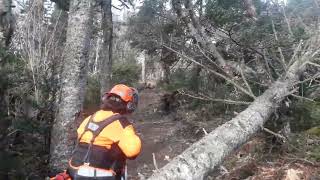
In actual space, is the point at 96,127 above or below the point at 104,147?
above

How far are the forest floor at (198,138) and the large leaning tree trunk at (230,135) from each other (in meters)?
0.26

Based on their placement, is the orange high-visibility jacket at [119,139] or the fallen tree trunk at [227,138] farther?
the orange high-visibility jacket at [119,139]

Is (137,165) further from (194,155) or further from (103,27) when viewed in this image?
(103,27)

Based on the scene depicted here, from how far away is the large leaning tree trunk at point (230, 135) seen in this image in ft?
12.4

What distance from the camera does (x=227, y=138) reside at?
15.7 ft

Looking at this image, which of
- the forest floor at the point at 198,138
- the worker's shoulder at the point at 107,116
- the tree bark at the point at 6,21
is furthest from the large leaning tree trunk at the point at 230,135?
the tree bark at the point at 6,21

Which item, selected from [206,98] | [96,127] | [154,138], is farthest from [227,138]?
[154,138]

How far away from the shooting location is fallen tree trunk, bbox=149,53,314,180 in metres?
3.77

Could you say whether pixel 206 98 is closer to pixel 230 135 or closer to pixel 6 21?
pixel 230 135

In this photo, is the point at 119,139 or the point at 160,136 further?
the point at 160,136

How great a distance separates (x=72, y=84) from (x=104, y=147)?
9.86ft

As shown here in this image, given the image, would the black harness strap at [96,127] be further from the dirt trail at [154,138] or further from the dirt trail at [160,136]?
the dirt trail at [160,136]

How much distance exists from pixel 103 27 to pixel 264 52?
8989mm

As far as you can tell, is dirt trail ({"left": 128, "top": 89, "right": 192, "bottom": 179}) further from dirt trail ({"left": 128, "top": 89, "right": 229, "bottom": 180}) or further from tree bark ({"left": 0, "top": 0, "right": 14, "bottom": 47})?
tree bark ({"left": 0, "top": 0, "right": 14, "bottom": 47})
